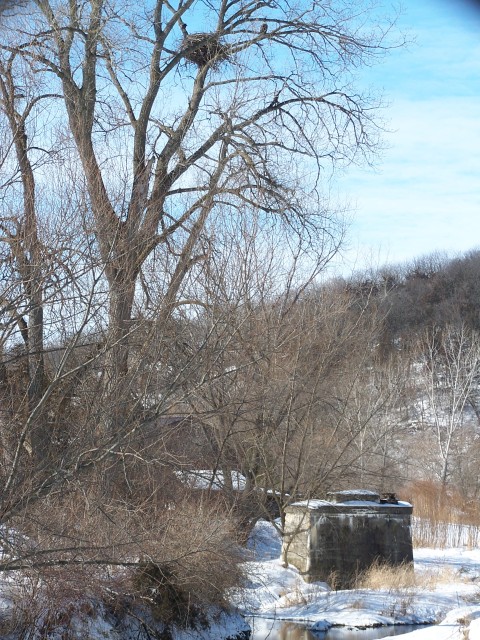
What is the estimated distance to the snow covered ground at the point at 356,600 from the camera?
43.3ft

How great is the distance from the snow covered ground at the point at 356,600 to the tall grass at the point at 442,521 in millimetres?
3908

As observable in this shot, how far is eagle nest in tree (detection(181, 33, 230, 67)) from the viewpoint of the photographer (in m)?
14.6

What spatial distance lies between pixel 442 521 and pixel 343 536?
6.13m

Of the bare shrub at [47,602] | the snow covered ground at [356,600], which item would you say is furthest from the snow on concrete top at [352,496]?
the bare shrub at [47,602]

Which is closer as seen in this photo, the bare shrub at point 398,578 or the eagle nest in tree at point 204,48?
the eagle nest in tree at point 204,48

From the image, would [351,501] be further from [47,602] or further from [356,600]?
[47,602]

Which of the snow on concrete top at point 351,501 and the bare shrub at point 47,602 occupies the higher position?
the snow on concrete top at point 351,501

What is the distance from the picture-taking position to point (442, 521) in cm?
2112

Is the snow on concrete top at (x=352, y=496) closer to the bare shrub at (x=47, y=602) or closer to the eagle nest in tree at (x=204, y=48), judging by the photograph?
the bare shrub at (x=47, y=602)

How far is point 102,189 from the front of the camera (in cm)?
1013

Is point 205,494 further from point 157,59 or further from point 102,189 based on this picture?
point 157,59

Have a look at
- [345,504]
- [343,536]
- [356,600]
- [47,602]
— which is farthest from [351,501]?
[47,602]

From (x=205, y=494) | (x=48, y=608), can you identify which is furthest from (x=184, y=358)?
(x=205, y=494)

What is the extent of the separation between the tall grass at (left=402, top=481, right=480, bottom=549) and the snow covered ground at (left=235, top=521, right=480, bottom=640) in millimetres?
3908
